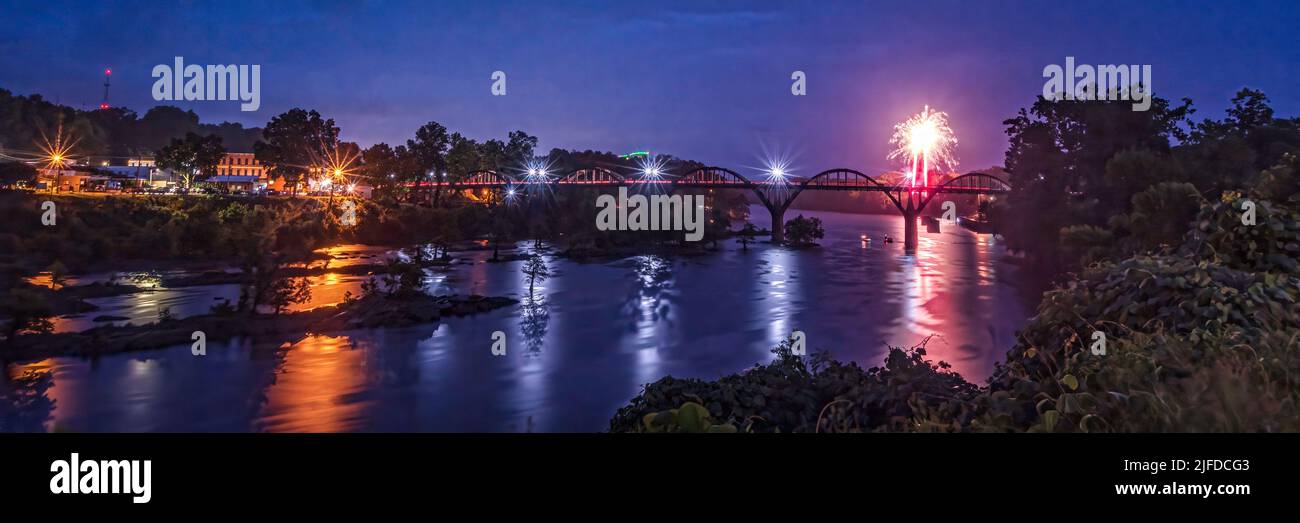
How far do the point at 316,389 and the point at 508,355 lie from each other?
27.7 ft

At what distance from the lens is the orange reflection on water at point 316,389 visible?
2080 centimetres

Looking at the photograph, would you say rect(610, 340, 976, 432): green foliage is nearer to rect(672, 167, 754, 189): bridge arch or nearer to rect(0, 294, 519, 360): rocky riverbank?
rect(0, 294, 519, 360): rocky riverbank

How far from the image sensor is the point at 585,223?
97.8m

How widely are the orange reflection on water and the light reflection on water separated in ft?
0.27

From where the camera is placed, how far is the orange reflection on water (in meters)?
20.8

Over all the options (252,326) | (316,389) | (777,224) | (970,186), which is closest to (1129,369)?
(316,389)

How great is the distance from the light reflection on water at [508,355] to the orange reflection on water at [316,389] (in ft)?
0.27

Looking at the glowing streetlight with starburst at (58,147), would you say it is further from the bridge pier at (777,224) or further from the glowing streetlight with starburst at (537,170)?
the bridge pier at (777,224)

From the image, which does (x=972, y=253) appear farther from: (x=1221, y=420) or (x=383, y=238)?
(x=1221, y=420)

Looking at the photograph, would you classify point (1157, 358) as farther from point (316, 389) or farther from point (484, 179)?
point (484, 179)

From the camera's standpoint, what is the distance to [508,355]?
30094mm

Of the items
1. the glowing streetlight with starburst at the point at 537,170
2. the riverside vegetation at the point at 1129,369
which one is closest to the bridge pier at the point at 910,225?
the glowing streetlight with starburst at the point at 537,170

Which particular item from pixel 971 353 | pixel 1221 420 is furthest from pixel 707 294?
pixel 1221 420
